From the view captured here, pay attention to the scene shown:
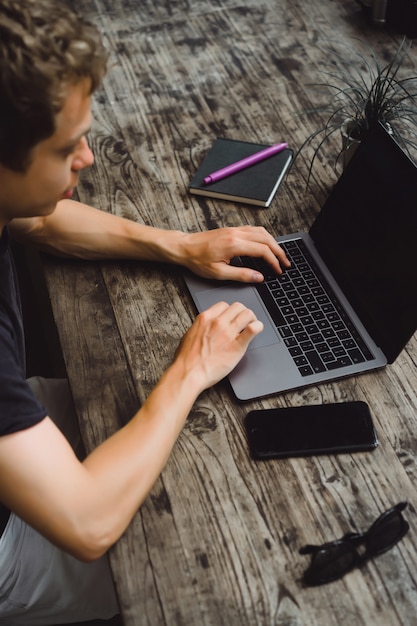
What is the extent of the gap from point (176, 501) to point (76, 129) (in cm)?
52

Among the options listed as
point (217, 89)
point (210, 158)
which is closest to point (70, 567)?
point (210, 158)

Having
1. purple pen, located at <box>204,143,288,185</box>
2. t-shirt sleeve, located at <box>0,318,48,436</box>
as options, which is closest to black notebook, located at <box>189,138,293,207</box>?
purple pen, located at <box>204,143,288,185</box>

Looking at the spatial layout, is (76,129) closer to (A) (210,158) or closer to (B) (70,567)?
(A) (210,158)

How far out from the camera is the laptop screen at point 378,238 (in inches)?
38.6

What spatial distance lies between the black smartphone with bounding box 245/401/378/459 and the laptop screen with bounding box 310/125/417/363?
12cm

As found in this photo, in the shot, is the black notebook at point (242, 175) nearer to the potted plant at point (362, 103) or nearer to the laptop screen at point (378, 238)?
the potted plant at point (362, 103)

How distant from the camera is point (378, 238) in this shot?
105 cm

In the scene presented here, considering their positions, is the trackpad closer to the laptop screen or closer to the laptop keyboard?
the laptop keyboard

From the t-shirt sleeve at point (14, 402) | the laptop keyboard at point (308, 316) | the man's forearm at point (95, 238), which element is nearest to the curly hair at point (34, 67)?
the t-shirt sleeve at point (14, 402)

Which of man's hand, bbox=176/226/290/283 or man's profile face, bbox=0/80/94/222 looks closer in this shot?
man's profile face, bbox=0/80/94/222

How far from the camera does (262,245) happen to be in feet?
3.77

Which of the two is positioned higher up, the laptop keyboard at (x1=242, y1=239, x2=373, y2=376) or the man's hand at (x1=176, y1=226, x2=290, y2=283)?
the man's hand at (x1=176, y1=226, x2=290, y2=283)

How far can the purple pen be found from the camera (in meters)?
1.32

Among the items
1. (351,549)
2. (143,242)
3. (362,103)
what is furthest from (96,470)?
(362,103)
